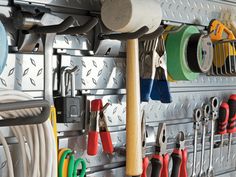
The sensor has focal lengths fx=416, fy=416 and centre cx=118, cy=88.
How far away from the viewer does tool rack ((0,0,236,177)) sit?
2.93 ft

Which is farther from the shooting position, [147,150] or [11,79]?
[147,150]

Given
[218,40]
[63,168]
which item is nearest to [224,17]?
[218,40]

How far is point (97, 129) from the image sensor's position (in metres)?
0.98

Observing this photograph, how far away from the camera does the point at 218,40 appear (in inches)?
53.3

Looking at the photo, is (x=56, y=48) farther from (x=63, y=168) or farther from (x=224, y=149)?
(x=224, y=149)

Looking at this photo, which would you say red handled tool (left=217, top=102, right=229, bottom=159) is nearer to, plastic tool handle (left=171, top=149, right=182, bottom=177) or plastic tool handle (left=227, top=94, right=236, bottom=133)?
plastic tool handle (left=227, top=94, right=236, bottom=133)

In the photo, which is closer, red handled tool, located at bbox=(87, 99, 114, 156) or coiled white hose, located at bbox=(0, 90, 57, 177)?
coiled white hose, located at bbox=(0, 90, 57, 177)

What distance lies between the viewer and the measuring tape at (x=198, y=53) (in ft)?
3.84

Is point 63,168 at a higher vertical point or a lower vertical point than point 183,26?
lower

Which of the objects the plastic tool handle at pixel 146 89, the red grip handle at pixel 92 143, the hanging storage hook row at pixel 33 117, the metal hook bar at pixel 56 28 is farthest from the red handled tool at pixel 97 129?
the hanging storage hook row at pixel 33 117

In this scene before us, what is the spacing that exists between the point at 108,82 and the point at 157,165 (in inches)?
10.3

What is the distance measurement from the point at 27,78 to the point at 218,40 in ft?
2.31

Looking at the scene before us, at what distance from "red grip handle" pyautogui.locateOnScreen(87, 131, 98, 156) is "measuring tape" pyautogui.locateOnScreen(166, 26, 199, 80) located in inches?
13.2

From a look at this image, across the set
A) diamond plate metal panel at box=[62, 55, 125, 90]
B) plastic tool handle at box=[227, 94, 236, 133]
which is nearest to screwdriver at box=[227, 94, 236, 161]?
plastic tool handle at box=[227, 94, 236, 133]
